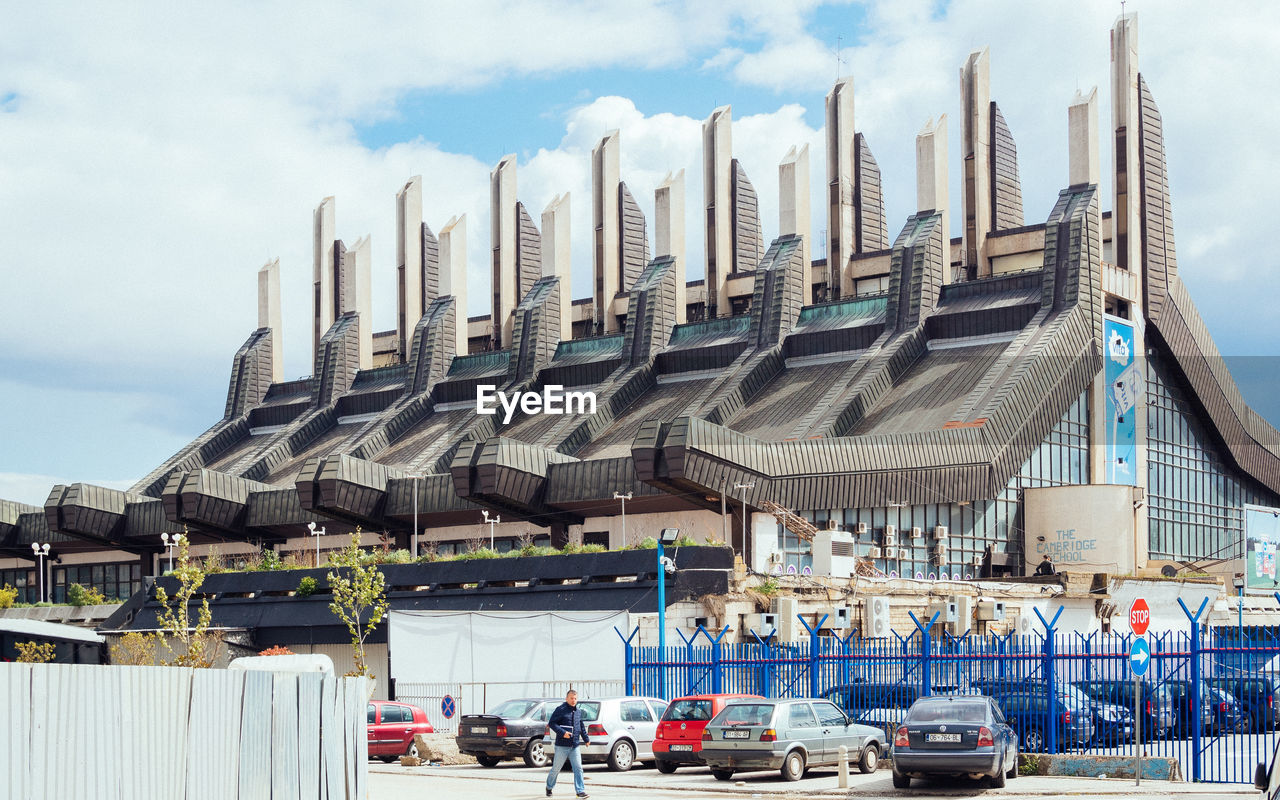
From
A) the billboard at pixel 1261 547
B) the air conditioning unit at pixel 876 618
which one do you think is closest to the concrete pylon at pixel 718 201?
the billboard at pixel 1261 547

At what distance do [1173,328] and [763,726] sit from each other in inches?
1890

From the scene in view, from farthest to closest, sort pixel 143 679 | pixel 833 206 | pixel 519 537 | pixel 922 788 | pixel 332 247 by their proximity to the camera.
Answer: pixel 332 247 → pixel 833 206 → pixel 519 537 → pixel 922 788 → pixel 143 679

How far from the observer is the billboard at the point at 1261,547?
6688cm

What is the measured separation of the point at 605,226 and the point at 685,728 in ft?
Answer: 189

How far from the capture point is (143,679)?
1328 cm

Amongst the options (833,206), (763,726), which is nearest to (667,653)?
(763,726)

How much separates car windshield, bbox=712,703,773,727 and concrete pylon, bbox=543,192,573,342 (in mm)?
54864

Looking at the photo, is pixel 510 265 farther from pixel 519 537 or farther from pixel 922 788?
pixel 922 788

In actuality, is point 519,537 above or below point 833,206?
below

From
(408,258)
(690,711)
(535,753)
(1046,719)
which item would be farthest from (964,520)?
(408,258)

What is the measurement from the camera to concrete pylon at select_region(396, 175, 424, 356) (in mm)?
87625

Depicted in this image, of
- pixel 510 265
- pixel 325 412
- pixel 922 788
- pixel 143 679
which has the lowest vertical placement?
pixel 922 788

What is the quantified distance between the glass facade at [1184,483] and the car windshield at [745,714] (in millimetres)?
43761

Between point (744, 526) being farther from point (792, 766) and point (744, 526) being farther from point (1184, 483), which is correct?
point (1184, 483)
